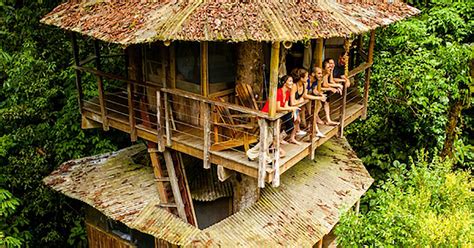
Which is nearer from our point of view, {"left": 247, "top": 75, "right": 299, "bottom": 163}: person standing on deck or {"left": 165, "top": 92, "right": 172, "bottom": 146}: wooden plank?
{"left": 247, "top": 75, "right": 299, "bottom": 163}: person standing on deck

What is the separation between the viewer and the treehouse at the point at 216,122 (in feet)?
22.2

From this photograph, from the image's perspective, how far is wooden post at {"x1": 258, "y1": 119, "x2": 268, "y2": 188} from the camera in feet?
22.4

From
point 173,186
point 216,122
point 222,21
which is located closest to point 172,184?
point 173,186

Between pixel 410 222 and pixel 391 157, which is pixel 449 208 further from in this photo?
pixel 391 157

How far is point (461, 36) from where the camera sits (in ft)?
39.4

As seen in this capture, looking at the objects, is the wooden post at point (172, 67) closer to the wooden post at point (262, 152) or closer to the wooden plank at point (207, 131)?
the wooden plank at point (207, 131)

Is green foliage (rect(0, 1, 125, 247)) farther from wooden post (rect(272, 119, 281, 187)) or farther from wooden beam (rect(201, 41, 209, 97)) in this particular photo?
wooden post (rect(272, 119, 281, 187))

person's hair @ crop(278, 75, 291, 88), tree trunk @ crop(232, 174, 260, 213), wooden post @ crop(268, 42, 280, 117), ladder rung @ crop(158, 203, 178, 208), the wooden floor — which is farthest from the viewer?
tree trunk @ crop(232, 174, 260, 213)

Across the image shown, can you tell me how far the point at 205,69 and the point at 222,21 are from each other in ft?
4.75

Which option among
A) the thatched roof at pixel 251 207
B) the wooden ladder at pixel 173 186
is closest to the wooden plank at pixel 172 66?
the wooden ladder at pixel 173 186

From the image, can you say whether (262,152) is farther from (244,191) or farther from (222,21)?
(244,191)

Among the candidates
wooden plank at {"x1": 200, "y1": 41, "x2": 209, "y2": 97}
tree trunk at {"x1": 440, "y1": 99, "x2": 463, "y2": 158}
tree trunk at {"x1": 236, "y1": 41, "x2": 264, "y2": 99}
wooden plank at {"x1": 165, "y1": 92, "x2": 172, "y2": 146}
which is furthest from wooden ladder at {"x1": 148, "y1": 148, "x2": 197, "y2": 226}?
tree trunk at {"x1": 440, "y1": 99, "x2": 463, "y2": 158}

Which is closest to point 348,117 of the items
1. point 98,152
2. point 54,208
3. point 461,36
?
point 461,36

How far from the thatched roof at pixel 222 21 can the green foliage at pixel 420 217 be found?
9.24ft
